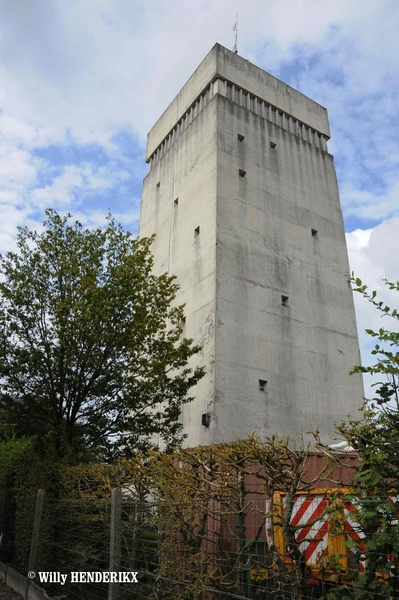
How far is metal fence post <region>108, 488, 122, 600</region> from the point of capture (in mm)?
5629

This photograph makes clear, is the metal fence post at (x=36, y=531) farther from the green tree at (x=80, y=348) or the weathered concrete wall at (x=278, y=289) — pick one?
the weathered concrete wall at (x=278, y=289)

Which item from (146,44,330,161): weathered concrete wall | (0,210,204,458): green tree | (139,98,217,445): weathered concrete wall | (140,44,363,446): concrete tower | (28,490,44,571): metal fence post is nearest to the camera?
(28,490,44,571): metal fence post

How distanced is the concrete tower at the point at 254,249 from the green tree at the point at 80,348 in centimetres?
493

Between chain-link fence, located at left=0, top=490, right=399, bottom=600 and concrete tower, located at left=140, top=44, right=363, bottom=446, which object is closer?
chain-link fence, located at left=0, top=490, right=399, bottom=600

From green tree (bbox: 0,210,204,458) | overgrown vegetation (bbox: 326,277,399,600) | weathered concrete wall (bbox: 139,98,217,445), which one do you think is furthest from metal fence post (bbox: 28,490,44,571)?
weathered concrete wall (bbox: 139,98,217,445)

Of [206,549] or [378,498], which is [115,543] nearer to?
[206,549]

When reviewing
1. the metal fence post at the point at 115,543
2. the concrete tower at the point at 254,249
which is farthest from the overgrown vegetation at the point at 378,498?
the concrete tower at the point at 254,249

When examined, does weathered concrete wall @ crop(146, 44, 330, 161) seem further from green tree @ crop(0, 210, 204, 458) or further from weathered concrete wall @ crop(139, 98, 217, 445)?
green tree @ crop(0, 210, 204, 458)

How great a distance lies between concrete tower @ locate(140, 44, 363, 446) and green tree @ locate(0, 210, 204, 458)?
493 cm

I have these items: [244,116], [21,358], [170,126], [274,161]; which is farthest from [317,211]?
[21,358]

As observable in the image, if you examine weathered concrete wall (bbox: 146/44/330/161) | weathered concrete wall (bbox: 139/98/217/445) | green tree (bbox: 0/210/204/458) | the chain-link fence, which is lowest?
the chain-link fence

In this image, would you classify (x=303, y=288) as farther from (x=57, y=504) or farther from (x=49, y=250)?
(x=57, y=504)

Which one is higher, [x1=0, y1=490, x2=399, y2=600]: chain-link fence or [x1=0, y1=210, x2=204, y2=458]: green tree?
[x1=0, y1=210, x2=204, y2=458]: green tree

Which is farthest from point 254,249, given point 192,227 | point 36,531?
point 36,531
